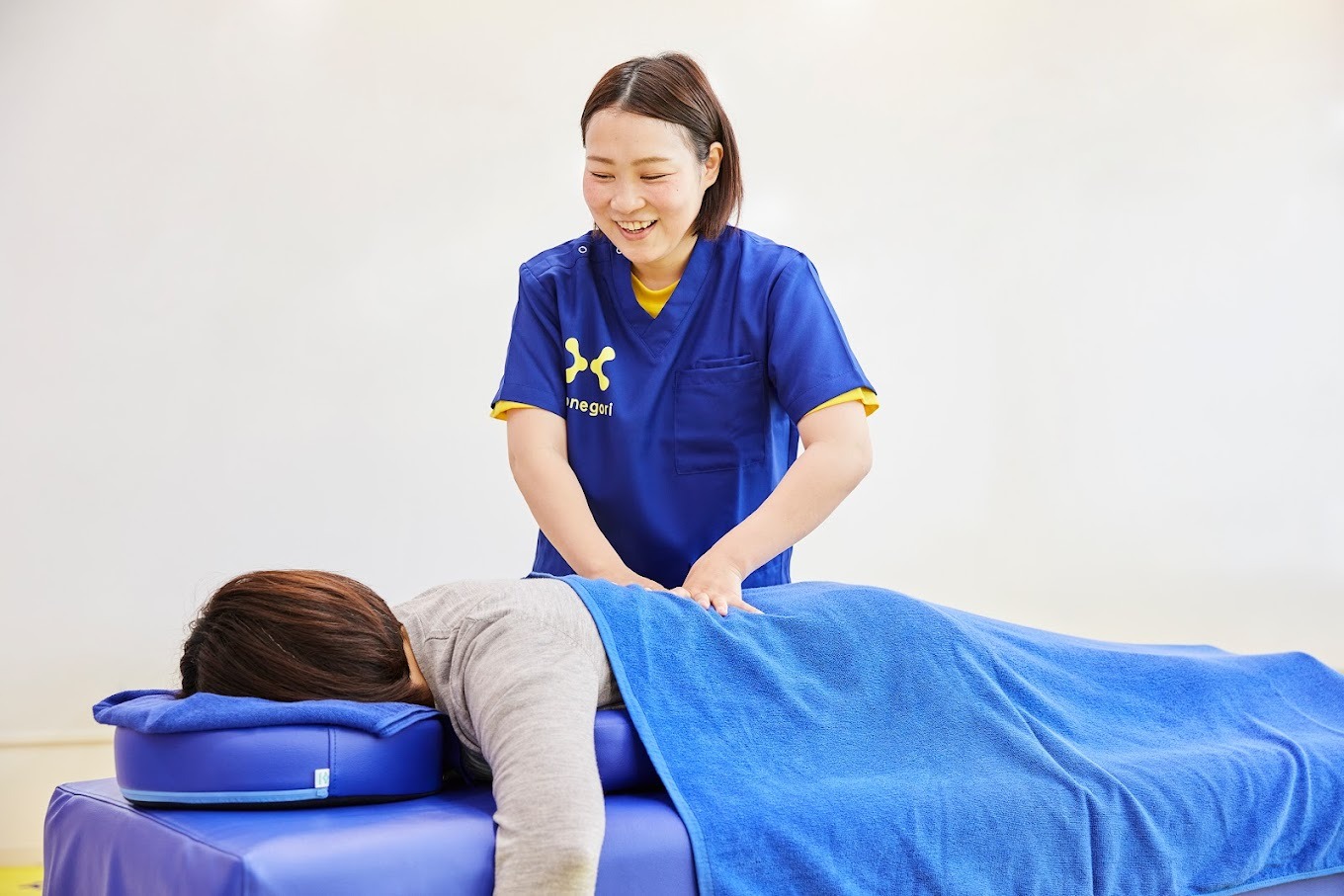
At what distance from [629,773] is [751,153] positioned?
2.46m

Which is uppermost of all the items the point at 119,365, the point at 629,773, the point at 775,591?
the point at 119,365

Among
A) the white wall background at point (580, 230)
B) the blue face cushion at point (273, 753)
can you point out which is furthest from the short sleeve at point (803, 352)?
the white wall background at point (580, 230)

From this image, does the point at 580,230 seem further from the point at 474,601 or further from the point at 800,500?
the point at 474,601

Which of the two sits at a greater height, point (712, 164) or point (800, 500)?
point (712, 164)

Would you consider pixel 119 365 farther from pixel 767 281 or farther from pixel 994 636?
pixel 994 636

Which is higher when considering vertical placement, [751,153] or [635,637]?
[751,153]

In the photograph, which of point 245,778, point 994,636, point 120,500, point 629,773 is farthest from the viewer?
point 120,500

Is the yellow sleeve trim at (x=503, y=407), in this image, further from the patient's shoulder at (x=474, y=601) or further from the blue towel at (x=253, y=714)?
the blue towel at (x=253, y=714)

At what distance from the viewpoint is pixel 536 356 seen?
1.92 metres

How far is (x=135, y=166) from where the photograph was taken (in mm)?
2996

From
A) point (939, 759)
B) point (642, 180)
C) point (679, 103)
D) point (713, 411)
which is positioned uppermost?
point (679, 103)

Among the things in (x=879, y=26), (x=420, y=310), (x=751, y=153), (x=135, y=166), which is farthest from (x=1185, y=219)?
(x=135, y=166)

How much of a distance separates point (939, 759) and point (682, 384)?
68 cm

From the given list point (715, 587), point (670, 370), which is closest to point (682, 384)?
point (670, 370)
